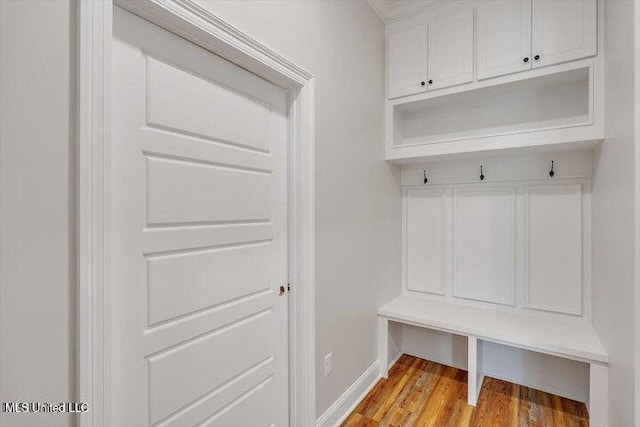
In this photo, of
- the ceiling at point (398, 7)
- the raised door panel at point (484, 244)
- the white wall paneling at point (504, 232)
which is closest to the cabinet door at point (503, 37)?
the ceiling at point (398, 7)

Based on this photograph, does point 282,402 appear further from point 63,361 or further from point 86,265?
point 86,265

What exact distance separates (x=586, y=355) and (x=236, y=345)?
1.92m

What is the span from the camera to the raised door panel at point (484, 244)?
233 cm

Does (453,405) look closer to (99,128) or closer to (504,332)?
(504,332)

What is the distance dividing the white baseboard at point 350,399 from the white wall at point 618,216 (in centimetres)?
133

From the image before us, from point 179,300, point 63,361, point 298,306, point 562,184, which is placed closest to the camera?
point 63,361

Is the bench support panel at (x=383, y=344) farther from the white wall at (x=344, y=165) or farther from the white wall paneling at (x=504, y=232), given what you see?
the white wall paneling at (x=504, y=232)

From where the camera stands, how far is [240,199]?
1358mm

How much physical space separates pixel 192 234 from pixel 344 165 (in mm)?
1077

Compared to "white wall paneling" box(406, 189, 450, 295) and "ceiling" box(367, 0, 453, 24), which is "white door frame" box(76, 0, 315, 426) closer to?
"ceiling" box(367, 0, 453, 24)

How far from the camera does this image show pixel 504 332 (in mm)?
1991

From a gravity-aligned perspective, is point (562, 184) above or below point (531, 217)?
above

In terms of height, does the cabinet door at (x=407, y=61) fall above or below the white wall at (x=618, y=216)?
above

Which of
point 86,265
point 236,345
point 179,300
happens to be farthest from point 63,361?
point 236,345
